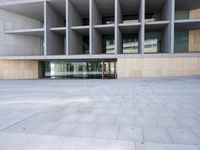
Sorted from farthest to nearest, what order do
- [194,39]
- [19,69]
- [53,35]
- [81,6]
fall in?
[19,69]
[194,39]
[53,35]
[81,6]

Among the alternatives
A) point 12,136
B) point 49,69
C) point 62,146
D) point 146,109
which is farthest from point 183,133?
point 49,69

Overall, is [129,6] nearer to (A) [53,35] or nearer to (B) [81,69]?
(A) [53,35]

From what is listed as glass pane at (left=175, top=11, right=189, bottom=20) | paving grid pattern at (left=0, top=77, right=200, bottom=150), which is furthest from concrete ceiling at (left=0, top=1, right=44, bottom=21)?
glass pane at (left=175, top=11, right=189, bottom=20)

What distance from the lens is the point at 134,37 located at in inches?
840

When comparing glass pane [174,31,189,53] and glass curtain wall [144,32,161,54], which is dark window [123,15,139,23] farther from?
glass pane [174,31,189,53]

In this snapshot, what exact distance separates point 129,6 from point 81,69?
1089cm

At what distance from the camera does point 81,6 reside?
19328 millimetres

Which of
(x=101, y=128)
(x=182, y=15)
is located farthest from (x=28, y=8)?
(x=101, y=128)

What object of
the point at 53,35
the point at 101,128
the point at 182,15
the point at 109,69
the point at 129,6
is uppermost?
the point at 129,6

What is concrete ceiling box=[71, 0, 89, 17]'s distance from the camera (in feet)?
59.7

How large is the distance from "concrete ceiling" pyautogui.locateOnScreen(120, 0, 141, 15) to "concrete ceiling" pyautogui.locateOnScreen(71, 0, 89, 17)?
4.61 metres

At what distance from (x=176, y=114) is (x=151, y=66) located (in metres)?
11.7

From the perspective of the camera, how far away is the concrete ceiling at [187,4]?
17.4 meters

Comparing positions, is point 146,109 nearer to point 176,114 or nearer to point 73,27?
point 176,114
